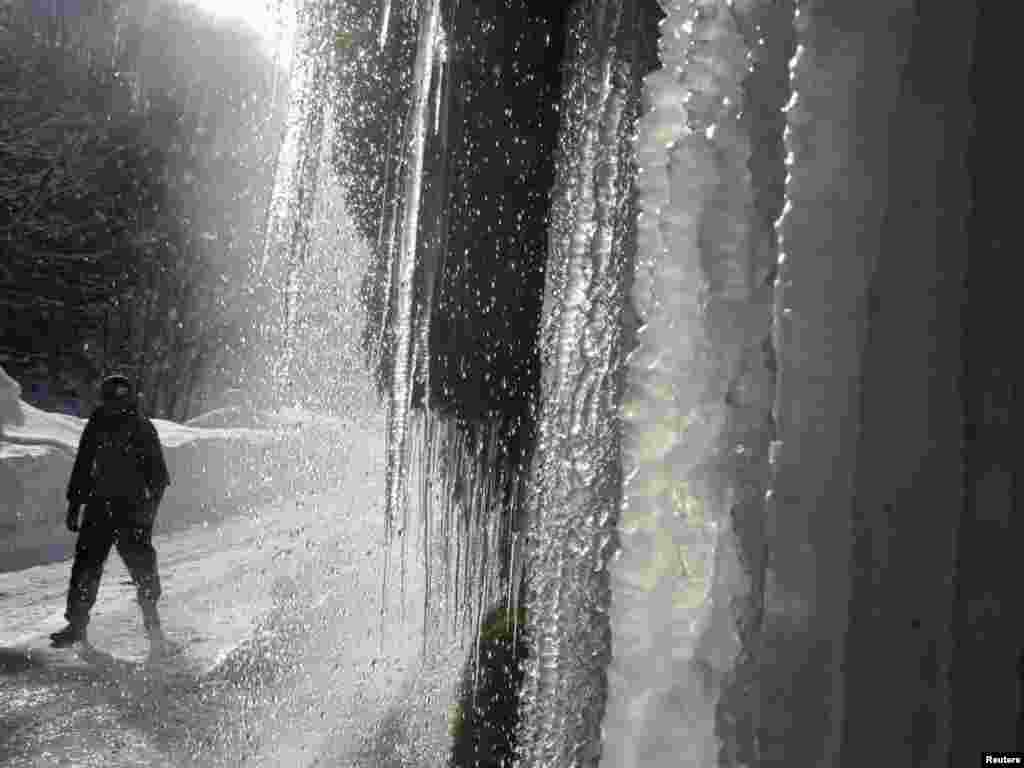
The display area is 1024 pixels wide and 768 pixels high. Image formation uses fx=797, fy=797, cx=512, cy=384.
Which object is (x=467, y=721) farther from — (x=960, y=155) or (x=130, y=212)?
(x=130, y=212)

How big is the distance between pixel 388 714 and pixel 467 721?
0.91 m

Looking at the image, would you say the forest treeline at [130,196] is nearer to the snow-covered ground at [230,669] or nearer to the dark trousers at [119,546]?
the snow-covered ground at [230,669]

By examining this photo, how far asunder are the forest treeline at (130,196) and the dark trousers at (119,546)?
1423 cm

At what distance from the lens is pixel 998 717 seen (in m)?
0.35

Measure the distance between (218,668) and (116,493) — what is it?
1335 mm

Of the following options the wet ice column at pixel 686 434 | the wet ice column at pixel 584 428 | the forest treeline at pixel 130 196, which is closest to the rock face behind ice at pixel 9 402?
the forest treeline at pixel 130 196

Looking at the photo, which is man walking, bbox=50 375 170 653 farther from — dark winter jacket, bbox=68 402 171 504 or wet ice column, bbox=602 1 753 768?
wet ice column, bbox=602 1 753 768

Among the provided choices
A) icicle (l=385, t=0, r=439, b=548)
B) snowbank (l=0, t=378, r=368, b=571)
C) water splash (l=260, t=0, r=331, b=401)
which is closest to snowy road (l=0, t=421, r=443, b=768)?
snowbank (l=0, t=378, r=368, b=571)

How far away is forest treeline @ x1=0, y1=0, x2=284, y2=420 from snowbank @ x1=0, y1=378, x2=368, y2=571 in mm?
3990

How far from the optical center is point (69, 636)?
16.1ft

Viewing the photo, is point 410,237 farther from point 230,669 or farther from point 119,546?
point 119,546

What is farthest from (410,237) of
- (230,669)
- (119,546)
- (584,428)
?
(119,546)

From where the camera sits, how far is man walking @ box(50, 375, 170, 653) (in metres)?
5.09

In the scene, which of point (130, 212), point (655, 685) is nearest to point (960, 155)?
point (655, 685)
